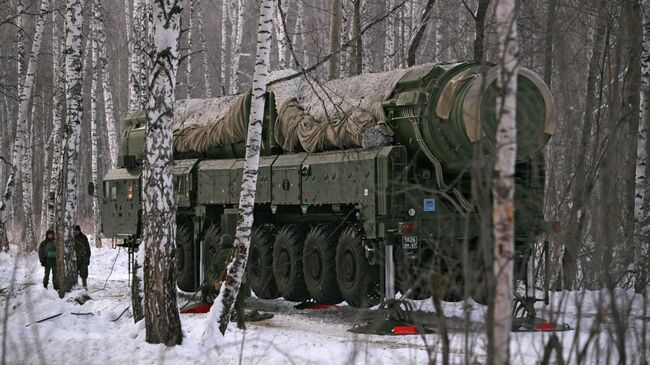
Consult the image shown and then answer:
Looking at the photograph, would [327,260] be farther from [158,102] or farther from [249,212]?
[158,102]

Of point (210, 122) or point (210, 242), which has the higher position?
point (210, 122)

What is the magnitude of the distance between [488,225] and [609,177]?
826mm

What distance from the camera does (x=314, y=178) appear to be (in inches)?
664

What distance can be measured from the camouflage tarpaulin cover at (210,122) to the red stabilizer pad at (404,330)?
6123mm

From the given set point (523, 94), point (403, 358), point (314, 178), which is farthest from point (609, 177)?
point (314, 178)

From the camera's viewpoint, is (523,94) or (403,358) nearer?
(403,358)

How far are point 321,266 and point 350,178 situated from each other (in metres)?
2.20

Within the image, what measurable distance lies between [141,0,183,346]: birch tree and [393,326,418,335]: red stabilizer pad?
3093mm

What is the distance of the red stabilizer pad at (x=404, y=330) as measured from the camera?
13938mm

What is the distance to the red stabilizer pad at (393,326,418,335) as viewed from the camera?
45.7 ft

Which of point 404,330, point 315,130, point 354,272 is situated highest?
point 315,130

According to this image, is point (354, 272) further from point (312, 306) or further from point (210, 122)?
point (210, 122)

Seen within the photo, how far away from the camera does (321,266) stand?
1747 centimetres

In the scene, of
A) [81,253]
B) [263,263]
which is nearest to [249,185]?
[263,263]
